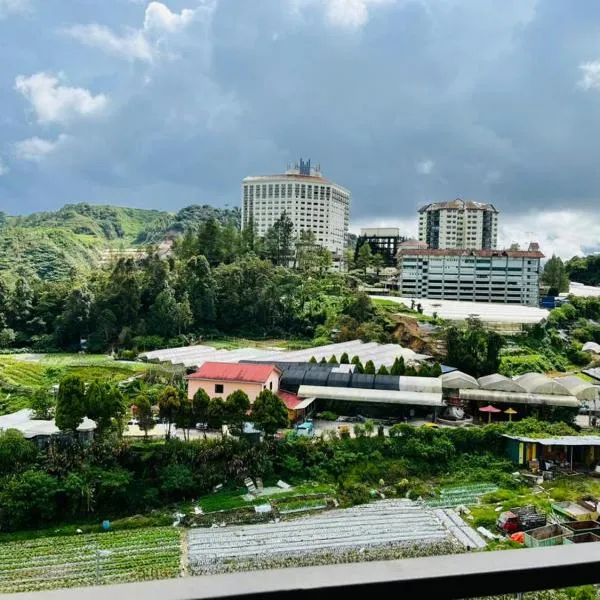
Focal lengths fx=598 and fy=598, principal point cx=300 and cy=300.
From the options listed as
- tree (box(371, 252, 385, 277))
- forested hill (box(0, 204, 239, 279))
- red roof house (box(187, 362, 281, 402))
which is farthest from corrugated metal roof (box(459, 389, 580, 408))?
forested hill (box(0, 204, 239, 279))

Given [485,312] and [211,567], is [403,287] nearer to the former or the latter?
[485,312]

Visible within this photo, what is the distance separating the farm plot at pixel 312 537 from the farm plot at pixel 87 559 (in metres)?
0.38

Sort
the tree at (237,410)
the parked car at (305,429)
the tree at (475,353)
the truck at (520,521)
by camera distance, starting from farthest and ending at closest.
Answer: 1. the tree at (475,353)
2. the parked car at (305,429)
3. the tree at (237,410)
4. the truck at (520,521)

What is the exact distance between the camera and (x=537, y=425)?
11.4 metres

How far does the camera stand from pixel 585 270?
1430 inches

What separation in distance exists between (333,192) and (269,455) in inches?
1522

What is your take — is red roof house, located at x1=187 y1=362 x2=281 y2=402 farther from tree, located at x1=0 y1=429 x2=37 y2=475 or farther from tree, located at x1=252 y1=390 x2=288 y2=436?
tree, located at x1=0 y1=429 x2=37 y2=475

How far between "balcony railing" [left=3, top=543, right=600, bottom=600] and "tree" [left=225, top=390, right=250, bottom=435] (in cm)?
951

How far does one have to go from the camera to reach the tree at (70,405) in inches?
369

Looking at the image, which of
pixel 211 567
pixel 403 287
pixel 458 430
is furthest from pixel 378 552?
pixel 403 287

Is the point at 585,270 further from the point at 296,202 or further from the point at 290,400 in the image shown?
the point at 290,400

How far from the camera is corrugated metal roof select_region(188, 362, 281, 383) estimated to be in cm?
1184

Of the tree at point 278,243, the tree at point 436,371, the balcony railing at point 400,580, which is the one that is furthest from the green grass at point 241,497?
the tree at point 278,243

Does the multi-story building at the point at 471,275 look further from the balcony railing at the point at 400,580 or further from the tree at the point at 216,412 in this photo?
the balcony railing at the point at 400,580
